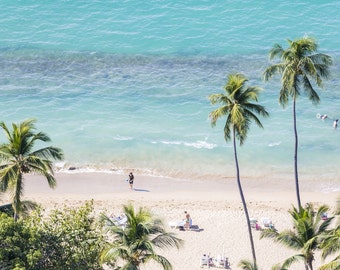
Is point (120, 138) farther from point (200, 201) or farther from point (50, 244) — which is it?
point (50, 244)

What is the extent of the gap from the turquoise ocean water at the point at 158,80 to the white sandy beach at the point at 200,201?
6.39 ft

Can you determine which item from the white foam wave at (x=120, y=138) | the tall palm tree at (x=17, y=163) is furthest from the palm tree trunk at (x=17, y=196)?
the white foam wave at (x=120, y=138)

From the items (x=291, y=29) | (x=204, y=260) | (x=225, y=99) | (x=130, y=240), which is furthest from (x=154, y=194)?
(x=291, y=29)

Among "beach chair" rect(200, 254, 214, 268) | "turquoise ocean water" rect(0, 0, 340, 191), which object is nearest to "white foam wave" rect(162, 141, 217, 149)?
"turquoise ocean water" rect(0, 0, 340, 191)

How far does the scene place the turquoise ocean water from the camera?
5772 centimetres

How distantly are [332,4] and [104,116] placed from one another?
34.2 m

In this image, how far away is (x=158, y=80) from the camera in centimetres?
6850

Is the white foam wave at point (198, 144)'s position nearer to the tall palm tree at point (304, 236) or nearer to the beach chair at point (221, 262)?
the beach chair at point (221, 262)

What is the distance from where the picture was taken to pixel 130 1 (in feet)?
270

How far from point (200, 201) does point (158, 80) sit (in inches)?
832

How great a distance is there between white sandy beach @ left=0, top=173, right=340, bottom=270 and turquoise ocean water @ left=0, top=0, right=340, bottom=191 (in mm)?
1949

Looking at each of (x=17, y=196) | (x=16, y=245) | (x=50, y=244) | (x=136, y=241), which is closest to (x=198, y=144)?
(x=17, y=196)

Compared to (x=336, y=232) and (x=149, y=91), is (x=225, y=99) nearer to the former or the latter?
(x=336, y=232)

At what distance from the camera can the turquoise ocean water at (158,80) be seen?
5772 centimetres
